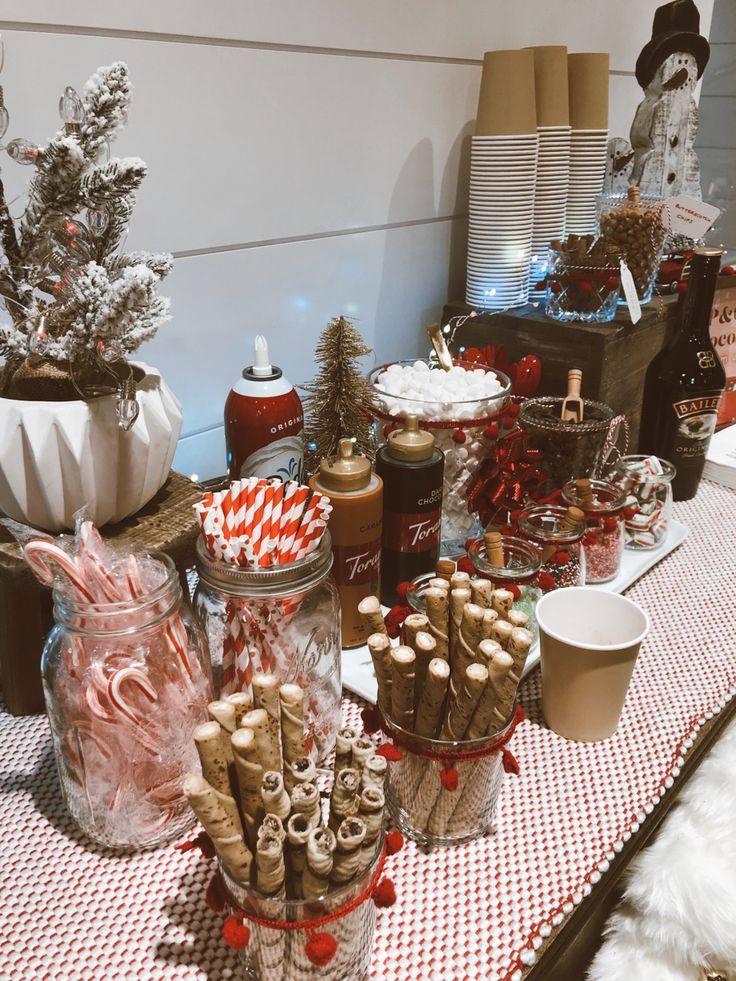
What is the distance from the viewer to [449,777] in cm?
58

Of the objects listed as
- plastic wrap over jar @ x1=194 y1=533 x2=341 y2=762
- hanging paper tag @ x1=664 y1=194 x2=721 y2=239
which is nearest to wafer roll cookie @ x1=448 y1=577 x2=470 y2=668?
plastic wrap over jar @ x1=194 y1=533 x2=341 y2=762

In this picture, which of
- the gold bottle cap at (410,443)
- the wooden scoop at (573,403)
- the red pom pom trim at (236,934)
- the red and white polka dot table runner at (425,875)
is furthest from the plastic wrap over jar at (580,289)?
the red pom pom trim at (236,934)

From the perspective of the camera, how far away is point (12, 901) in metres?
0.58

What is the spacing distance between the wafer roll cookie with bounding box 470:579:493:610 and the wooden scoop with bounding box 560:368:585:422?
19.8 inches

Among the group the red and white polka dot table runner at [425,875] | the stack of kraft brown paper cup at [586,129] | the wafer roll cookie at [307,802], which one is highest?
the stack of kraft brown paper cup at [586,129]

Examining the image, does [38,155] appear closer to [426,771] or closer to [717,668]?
[426,771]

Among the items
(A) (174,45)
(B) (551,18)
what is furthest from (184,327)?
(B) (551,18)

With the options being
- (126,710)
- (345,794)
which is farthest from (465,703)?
(126,710)

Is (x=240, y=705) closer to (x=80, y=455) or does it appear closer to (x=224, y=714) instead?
(x=224, y=714)

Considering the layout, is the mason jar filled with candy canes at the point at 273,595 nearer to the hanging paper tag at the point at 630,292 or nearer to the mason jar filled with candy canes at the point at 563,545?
the mason jar filled with candy canes at the point at 563,545

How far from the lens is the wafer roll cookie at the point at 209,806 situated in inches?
17.9

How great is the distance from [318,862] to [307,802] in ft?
0.11

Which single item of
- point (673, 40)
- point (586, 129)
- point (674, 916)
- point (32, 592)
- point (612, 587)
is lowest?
point (674, 916)

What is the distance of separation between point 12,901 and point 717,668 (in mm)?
715
